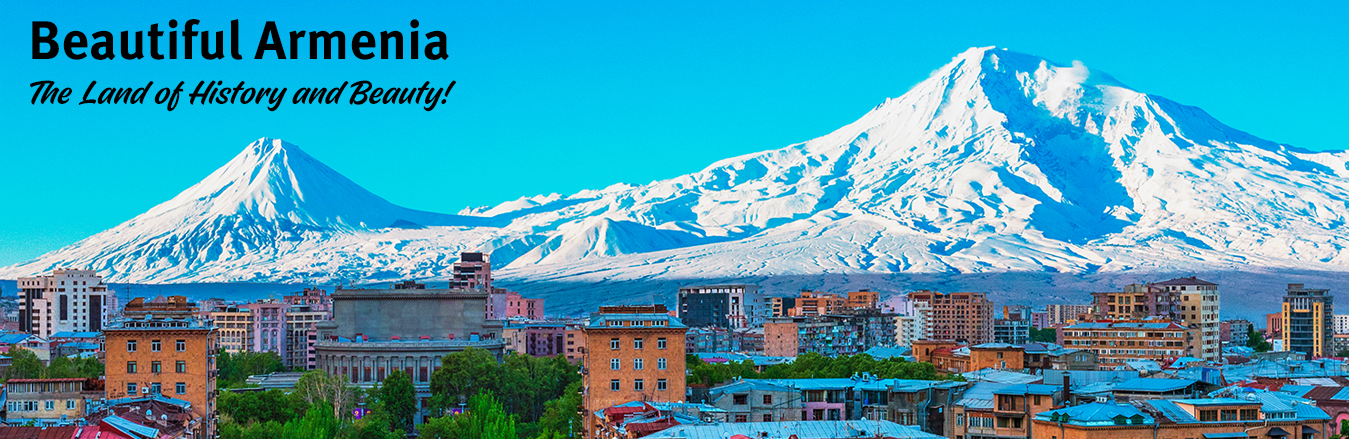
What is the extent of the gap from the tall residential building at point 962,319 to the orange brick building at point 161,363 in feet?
335

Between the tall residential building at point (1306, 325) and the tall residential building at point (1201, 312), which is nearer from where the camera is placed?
the tall residential building at point (1201, 312)

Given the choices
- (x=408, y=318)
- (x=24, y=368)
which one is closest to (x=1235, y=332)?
(x=408, y=318)

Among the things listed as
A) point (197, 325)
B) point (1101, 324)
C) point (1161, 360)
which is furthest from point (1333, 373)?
point (197, 325)

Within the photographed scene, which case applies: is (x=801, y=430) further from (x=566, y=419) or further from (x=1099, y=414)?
(x=566, y=419)

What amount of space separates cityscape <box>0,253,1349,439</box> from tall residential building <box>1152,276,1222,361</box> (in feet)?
0.79

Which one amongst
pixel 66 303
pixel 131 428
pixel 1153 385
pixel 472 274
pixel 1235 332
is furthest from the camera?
pixel 1235 332

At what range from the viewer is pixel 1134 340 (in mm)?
108062

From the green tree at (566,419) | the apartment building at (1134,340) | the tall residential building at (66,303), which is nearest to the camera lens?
the green tree at (566,419)

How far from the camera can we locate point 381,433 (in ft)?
224

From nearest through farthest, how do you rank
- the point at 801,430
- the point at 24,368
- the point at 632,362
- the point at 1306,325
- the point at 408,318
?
the point at 801,430, the point at 632,362, the point at 24,368, the point at 408,318, the point at 1306,325

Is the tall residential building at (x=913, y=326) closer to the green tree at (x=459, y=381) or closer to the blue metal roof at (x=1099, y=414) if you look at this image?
the green tree at (x=459, y=381)

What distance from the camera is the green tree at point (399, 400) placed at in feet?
279

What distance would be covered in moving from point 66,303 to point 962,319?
81.2 m

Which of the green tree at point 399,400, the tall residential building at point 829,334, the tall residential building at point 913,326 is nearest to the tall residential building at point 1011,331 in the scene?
the tall residential building at point 913,326
